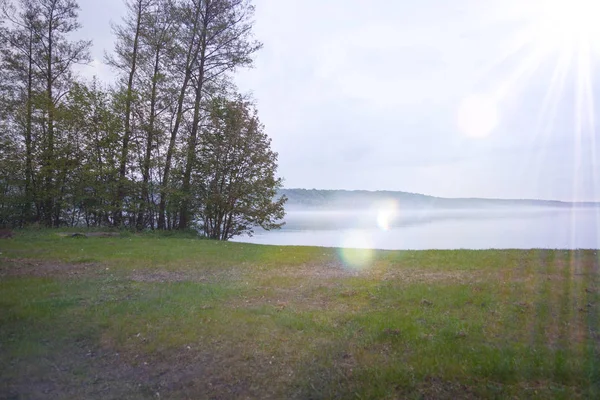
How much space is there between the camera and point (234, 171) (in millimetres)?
25469

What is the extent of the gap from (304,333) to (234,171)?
20.5 metres

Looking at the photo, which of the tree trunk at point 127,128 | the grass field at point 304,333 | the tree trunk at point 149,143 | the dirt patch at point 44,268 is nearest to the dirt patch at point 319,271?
the grass field at point 304,333

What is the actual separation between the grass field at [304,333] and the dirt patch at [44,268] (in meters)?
0.07

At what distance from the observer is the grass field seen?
451 cm

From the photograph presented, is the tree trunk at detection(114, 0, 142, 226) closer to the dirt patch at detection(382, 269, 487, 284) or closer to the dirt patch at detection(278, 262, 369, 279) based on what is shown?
the dirt patch at detection(278, 262, 369, 279)

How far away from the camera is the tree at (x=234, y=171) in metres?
25.2

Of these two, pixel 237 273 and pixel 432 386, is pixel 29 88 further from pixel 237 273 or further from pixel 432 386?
pixel 432 386

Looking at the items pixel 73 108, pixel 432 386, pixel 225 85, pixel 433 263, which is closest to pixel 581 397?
pixel 432 386

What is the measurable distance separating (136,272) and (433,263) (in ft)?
29.9

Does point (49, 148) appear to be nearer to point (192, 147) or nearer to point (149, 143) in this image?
point (149, 143)

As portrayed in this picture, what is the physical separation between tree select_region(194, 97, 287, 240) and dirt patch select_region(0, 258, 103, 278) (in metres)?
13.5

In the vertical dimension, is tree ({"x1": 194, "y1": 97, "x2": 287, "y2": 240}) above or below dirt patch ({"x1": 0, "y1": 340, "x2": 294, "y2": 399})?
Answer: above

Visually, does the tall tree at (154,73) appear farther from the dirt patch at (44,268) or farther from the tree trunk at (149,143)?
the dirt patch at (44,268)

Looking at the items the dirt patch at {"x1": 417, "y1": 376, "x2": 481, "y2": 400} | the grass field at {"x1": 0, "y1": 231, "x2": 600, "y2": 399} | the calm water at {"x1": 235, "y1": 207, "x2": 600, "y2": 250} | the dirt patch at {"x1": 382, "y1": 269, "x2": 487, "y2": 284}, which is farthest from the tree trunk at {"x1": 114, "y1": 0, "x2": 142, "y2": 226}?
the dirt patch at {"x1": 417, "y1": 376, "x2": 481, "y2": 400}
